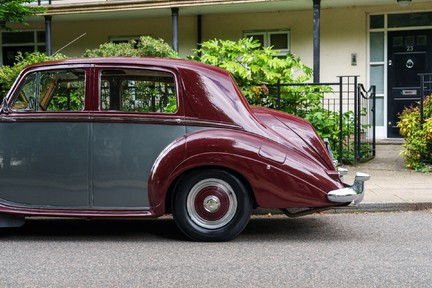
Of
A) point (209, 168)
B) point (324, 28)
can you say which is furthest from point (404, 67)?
point (209, 168)

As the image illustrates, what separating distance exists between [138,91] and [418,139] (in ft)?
20.9

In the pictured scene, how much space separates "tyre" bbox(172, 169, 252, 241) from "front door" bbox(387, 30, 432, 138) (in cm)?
915

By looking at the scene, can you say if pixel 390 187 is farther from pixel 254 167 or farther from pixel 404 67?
pixel 404 67

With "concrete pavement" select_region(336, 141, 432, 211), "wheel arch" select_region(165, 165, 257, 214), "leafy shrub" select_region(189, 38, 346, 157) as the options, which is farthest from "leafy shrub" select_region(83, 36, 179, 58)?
"wheel arch" select_region(165, 165, 257, 214)

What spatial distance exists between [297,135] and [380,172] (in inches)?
189

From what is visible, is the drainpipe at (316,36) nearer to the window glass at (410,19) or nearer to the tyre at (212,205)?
the window glass at (410,19)

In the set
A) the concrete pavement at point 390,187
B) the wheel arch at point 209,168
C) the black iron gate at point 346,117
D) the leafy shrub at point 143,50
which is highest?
the leafy shrub at point 143,50

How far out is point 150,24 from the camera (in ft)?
53.2

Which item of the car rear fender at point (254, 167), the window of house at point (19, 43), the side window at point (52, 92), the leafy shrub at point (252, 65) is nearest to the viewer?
the car rear fender at point (254, 167)

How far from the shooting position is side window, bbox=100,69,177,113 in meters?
6.08

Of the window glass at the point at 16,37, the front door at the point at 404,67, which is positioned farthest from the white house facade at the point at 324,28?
the window glass at the point at 16,37

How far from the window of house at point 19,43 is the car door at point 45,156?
1161 cm

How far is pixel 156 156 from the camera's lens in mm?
5902

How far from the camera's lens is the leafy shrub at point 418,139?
10516mm
